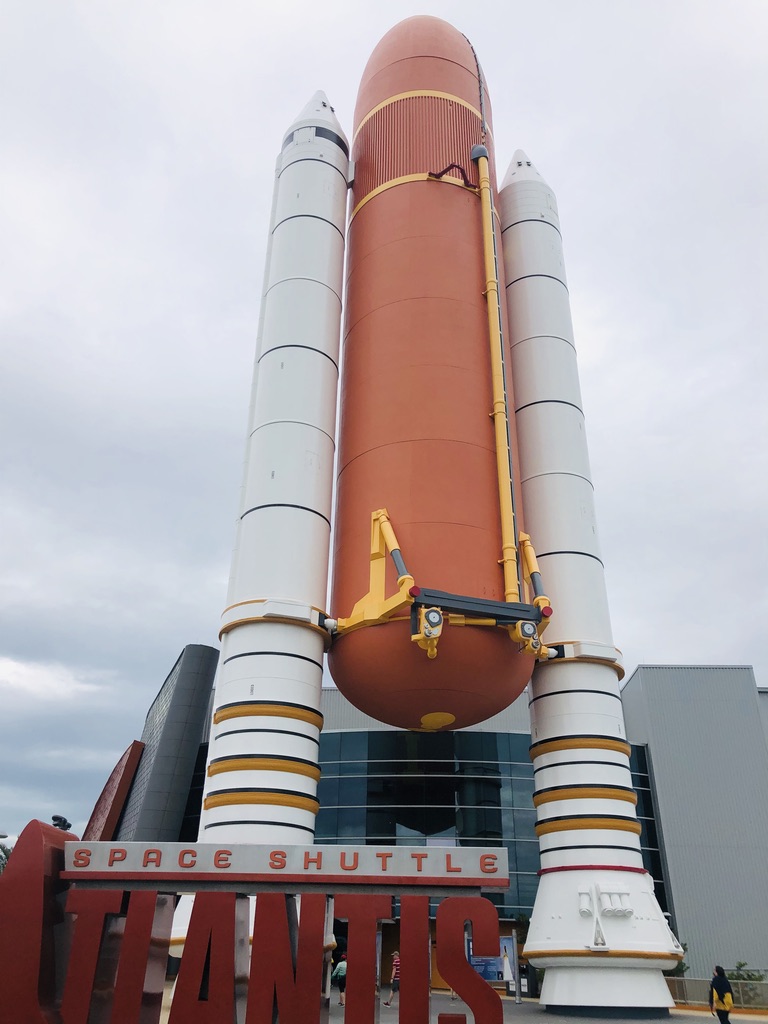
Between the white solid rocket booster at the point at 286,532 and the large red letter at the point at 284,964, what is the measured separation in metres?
5.13

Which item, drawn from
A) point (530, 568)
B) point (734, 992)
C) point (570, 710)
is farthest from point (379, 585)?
point (734, 992)

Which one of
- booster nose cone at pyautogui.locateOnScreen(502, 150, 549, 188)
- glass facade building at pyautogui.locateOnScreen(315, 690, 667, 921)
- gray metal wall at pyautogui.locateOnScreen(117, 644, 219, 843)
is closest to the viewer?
booster nose cone at pyautogui.locateOnScreen(502, 150, 549, 188)

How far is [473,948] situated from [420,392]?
10771 millimetres

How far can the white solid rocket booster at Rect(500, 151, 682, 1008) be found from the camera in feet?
47.4

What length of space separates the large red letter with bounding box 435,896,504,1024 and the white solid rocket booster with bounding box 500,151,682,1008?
6834 millimetres

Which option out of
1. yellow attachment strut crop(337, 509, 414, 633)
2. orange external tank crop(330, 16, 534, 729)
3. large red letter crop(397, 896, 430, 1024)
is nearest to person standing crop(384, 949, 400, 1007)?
orange external tank crop(330, 16, 534, 729)

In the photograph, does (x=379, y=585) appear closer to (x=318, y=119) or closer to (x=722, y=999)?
(x=722, y=999)

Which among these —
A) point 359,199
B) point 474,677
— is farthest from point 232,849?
point 359,199

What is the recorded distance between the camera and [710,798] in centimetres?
2852

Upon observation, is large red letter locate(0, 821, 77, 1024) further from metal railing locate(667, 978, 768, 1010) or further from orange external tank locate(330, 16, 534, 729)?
metal railing locate(667, 978, 768, 1010)

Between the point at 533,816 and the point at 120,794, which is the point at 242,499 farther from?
the point at 120,794

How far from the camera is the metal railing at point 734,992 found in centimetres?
1941

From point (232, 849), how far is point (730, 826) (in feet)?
78.6

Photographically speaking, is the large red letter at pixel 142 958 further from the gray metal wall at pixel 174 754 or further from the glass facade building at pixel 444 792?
the gray metal wall at pixel 174 754
